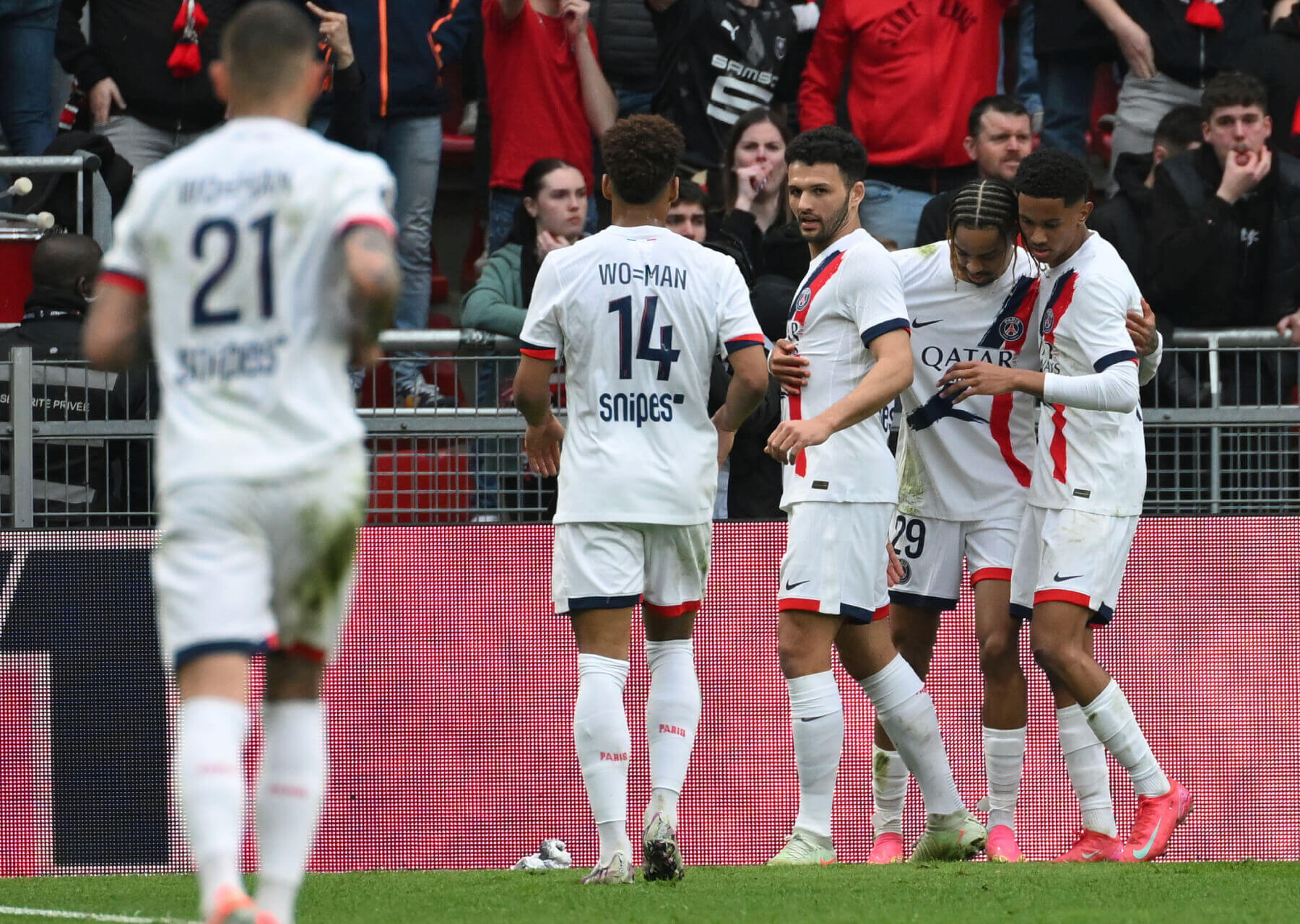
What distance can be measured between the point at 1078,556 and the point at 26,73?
6653 mm

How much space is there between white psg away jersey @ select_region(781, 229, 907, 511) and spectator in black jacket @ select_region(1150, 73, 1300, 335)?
3.06 meters

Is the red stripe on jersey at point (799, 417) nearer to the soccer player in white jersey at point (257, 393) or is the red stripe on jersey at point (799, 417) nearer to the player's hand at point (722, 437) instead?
the player's hand at point (722, 437)

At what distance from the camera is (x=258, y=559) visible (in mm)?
3971

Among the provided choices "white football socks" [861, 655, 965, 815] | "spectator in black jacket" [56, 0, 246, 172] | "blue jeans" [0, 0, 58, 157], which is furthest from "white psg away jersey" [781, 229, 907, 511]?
"blue jeans" [0, 0, 58, 157]

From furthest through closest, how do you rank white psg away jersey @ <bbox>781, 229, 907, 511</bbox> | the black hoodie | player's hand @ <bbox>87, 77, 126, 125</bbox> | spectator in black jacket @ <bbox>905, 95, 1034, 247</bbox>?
player's hand @ <bbox>87, 77, 126, 125</bbox>
spectator in black jacket @ <bbox>905, 95, 1034, 247</bbox>
the black hoodie
white psg away jersey @ <bbox>781, 229, 907, 511</bbox>

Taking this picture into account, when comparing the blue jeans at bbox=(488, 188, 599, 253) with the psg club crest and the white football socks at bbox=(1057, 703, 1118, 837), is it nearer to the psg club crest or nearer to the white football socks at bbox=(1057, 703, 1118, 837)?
the psg club crest

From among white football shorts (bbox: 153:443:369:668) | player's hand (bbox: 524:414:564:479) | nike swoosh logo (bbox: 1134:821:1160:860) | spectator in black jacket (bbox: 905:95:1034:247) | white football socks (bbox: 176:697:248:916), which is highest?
spectator in black jacket (bbox: 905:95:1034:247)

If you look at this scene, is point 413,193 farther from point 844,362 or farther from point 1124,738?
point 1124,738

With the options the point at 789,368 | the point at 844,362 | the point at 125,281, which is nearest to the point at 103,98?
the point at 789,368

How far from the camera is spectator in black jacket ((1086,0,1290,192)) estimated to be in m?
10.5

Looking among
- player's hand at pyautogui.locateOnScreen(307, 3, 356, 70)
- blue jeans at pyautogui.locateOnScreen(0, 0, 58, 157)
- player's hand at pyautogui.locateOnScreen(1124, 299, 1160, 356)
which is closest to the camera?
player's hand at pyautogui.locateOnScreen(1124, 299, 1160, 356)

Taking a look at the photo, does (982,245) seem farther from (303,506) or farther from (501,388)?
(303,506)

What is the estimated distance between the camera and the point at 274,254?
3.99 meters

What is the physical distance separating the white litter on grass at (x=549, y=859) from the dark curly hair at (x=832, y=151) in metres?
2.98
